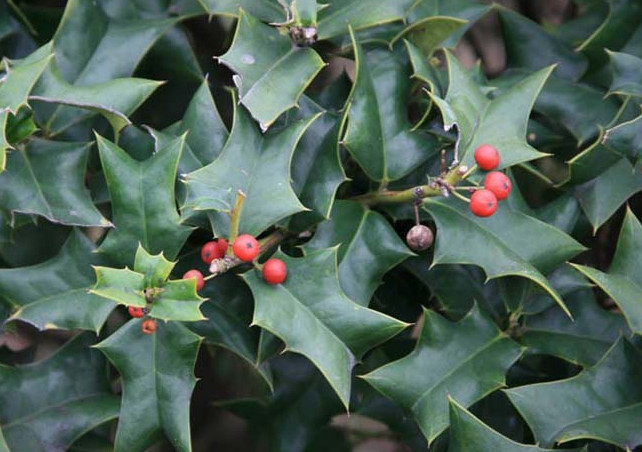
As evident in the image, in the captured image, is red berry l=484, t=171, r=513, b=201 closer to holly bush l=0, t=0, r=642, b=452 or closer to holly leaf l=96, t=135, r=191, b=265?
holly bush l=0, t=0, r=642, b=452

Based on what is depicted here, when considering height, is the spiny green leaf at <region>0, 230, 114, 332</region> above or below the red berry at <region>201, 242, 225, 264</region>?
below

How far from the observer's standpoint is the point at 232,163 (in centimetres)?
127

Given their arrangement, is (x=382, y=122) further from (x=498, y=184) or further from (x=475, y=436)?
(x=475, y=436)

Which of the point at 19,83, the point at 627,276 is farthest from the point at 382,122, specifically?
the point at 19,83

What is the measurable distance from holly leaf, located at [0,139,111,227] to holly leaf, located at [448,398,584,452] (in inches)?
23.2

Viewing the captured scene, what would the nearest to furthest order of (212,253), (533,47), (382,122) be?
1. (212,253)
2. (382,122)
3. (533,47)

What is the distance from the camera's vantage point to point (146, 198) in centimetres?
128

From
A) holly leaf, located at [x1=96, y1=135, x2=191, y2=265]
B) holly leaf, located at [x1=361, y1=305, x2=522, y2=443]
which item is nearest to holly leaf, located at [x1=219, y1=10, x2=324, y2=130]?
holly leaf, located at [x1=96, y1=135, x2=191, y2=265]

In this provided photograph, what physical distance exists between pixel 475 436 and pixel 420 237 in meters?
0.30

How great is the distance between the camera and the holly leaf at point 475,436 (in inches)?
48.1

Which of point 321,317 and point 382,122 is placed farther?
point 382,122

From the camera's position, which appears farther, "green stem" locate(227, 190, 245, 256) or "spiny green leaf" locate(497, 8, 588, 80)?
"spiny green leaf" locate(497, 8, 588, 80)

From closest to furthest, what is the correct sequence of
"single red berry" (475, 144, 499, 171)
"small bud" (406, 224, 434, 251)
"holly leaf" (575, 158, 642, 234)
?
"single red berry" (475, 144, 499, 171) < "small bud" (406, 224, 434, 251) < "holly leaf" (575, 158, 642, 234)

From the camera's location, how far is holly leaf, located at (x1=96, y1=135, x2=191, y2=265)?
1.27m
